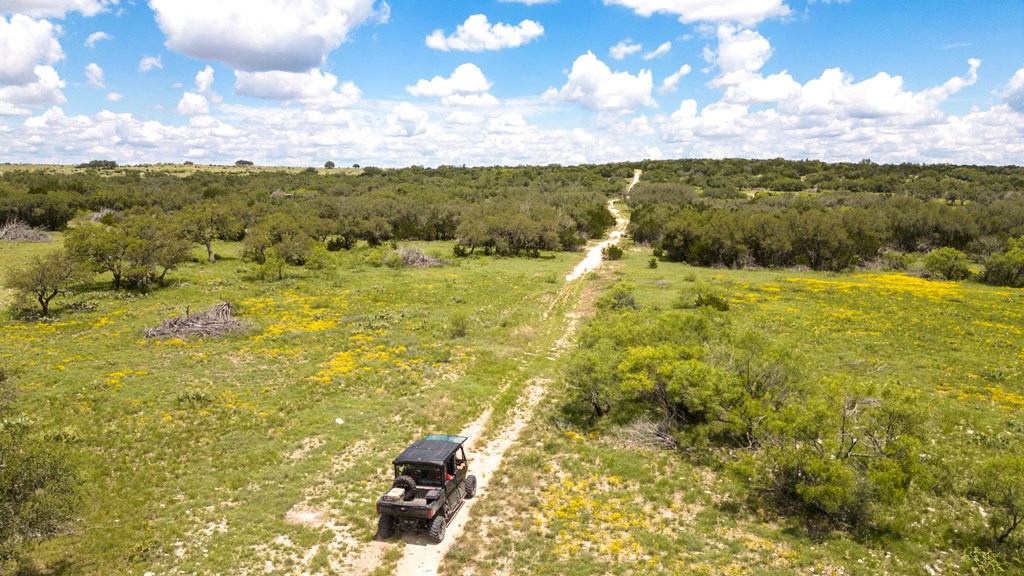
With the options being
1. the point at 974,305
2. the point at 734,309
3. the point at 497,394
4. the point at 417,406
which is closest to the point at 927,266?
the point at 974,305

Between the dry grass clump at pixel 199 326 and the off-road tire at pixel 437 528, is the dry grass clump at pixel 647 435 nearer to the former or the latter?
the off-road tire at pixel 437 528

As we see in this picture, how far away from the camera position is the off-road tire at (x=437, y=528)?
13.2 meters

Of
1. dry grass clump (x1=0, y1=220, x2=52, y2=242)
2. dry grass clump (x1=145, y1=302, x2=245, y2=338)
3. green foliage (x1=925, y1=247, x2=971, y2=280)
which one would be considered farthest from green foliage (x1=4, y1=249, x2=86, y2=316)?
green foliage (x1=925, y1=247, x2=971, y2=280)

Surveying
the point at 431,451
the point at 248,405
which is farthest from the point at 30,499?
the point at 248,405

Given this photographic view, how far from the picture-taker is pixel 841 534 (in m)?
13.6

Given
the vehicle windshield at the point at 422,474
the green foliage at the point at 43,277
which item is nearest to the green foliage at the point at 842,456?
the vehicle windshield at the point at 422,474

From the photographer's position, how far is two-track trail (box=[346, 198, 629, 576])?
41.2 ft

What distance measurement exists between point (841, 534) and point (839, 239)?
6286 centimetres

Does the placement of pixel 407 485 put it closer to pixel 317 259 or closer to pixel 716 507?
pixel 716 507

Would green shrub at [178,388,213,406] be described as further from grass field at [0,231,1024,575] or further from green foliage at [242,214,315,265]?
green foliage at [242,214,315,265]

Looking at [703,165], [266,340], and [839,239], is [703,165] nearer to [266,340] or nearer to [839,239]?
[839,239]

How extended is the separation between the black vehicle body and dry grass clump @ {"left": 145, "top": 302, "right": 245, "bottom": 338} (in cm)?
2322

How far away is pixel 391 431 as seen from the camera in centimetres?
1991

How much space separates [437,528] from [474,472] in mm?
4104
